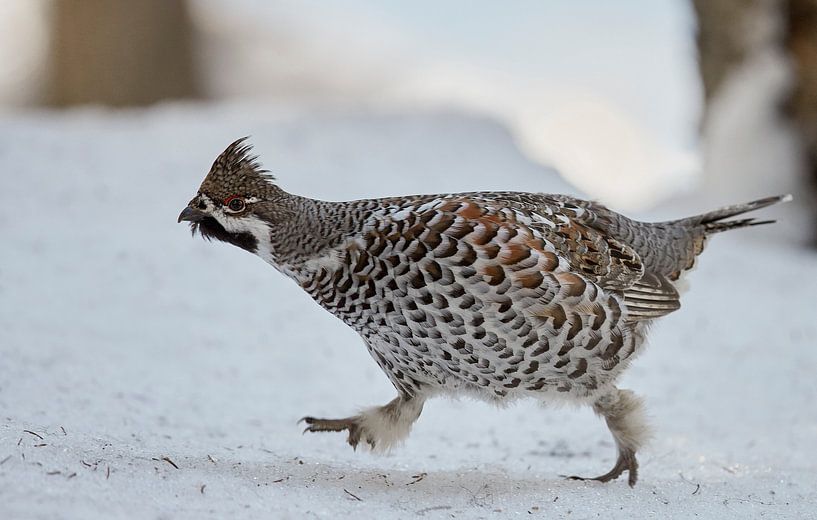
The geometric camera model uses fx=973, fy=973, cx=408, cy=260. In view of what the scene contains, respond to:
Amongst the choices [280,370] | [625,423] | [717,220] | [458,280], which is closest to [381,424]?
[458,280]

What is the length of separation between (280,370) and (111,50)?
10666mm

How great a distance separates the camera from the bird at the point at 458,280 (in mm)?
3930

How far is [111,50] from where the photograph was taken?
50.1 feet

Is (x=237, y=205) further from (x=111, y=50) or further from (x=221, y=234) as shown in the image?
(x=111, y=50)

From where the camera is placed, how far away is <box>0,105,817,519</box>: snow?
3.78 metres

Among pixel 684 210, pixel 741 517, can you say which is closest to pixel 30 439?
pixel 741 517

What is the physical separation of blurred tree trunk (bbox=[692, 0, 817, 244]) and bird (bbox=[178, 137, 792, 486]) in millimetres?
5376

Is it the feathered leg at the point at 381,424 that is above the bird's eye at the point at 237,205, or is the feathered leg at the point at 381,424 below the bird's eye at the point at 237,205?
below

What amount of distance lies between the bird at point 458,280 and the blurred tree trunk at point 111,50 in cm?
1201

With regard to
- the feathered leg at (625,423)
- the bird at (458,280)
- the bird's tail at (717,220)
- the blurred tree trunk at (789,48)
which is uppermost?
the blurred tree trunk at (789,48)

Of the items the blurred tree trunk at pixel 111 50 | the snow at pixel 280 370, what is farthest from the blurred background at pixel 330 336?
the blurred tree trunk at pixel 111 50

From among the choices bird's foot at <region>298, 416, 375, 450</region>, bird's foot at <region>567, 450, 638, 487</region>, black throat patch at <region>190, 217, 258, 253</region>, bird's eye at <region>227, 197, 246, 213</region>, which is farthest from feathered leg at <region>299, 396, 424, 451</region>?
bird's eye at <region>227, 197, 246, 213</region>

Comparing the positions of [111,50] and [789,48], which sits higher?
[789,48]

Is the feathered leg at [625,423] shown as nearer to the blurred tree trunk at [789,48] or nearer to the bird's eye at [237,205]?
the bird's eye at [237,205]
